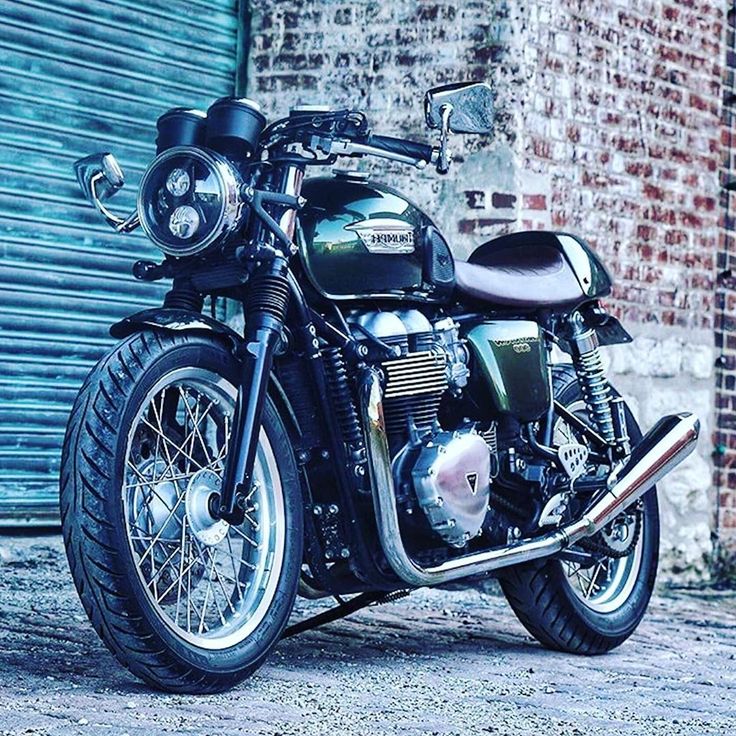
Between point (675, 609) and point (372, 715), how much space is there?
9.75ft

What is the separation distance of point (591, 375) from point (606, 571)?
0.63 m

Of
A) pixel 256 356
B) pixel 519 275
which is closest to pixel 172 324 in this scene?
pixel 256 356

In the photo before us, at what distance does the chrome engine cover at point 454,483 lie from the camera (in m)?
4.19

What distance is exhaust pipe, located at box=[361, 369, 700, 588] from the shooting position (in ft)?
13.4

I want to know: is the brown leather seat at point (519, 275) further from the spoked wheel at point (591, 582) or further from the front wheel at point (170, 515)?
the front wheel at point (170, 515)

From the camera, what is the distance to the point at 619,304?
692cm

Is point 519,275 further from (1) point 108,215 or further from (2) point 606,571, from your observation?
(1) point 108,215

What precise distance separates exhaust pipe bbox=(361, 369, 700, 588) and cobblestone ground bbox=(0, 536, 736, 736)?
0.94ft

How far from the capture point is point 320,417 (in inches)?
163

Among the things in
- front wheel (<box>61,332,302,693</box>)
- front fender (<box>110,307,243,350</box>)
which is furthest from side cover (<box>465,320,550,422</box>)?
front fender (<box>110,307,243,350</box>)

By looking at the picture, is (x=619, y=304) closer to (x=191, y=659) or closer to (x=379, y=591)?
(x=379, y=591)

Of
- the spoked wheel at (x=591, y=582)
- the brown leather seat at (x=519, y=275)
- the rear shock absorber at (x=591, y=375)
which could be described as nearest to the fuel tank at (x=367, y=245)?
the brown leather seat at (x=519, y=275)

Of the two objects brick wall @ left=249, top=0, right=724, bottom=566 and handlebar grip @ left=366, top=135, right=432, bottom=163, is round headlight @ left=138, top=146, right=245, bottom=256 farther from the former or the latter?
brick wall @ left=249, top=0, right=724, bottom=566

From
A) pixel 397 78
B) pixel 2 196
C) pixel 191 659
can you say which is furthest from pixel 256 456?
pixel 397 78
